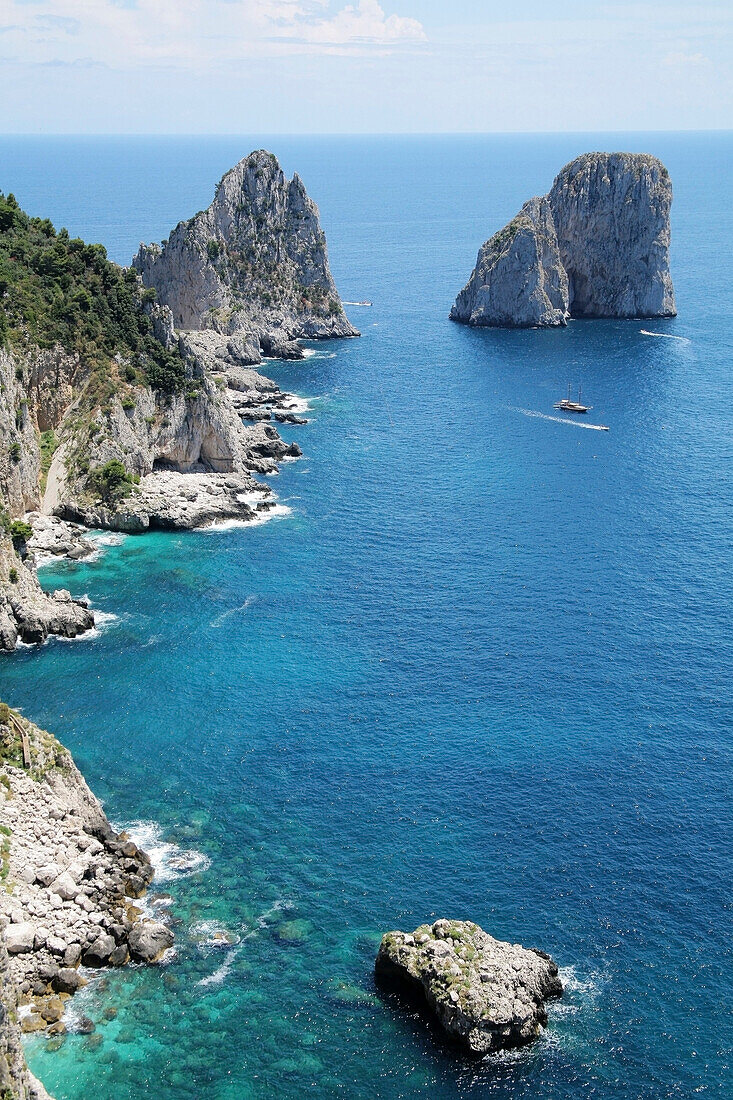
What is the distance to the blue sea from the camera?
60250 mm

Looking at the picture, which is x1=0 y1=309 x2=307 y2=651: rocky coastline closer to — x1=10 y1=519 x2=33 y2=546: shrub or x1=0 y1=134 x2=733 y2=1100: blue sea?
x1=10 y1=519 x2=33 y2=546: shrub

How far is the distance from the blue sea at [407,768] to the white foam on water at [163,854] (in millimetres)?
259

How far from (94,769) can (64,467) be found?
52.8 metres

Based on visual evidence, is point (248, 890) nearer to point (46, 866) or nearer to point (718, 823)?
point (46, 866)

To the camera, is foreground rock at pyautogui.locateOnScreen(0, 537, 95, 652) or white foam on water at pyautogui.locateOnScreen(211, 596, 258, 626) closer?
foreground rock at pyautogui.locateOnScreen(0, 537, 95, 652)

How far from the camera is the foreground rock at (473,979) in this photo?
196ft

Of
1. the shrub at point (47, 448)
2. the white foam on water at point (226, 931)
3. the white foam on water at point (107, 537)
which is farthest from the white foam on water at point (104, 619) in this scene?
the white foam on water at point (226, 931)

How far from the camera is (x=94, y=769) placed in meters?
83.6

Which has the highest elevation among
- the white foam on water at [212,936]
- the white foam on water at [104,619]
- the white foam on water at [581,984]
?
the white foam on water at [104,619]

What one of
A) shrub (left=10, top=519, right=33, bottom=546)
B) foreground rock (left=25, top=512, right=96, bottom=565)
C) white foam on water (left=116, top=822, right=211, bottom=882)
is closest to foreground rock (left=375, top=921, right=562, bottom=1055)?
white foam on water (left=116, top=822, right=211, bottom=882)

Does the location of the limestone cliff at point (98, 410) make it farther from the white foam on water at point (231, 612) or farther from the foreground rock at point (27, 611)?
the white foam on water at point (231, 612)

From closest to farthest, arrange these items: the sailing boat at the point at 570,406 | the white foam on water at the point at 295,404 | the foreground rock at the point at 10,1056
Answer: the foreground rock at the point at 10,1056
the sailing boat at the point at 570,406
the white foam on water at the point at 295,404

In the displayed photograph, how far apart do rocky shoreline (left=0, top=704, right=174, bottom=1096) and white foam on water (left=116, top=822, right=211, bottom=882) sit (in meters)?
0.86

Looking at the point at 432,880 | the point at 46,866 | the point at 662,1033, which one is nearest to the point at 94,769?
the point at 46,866
